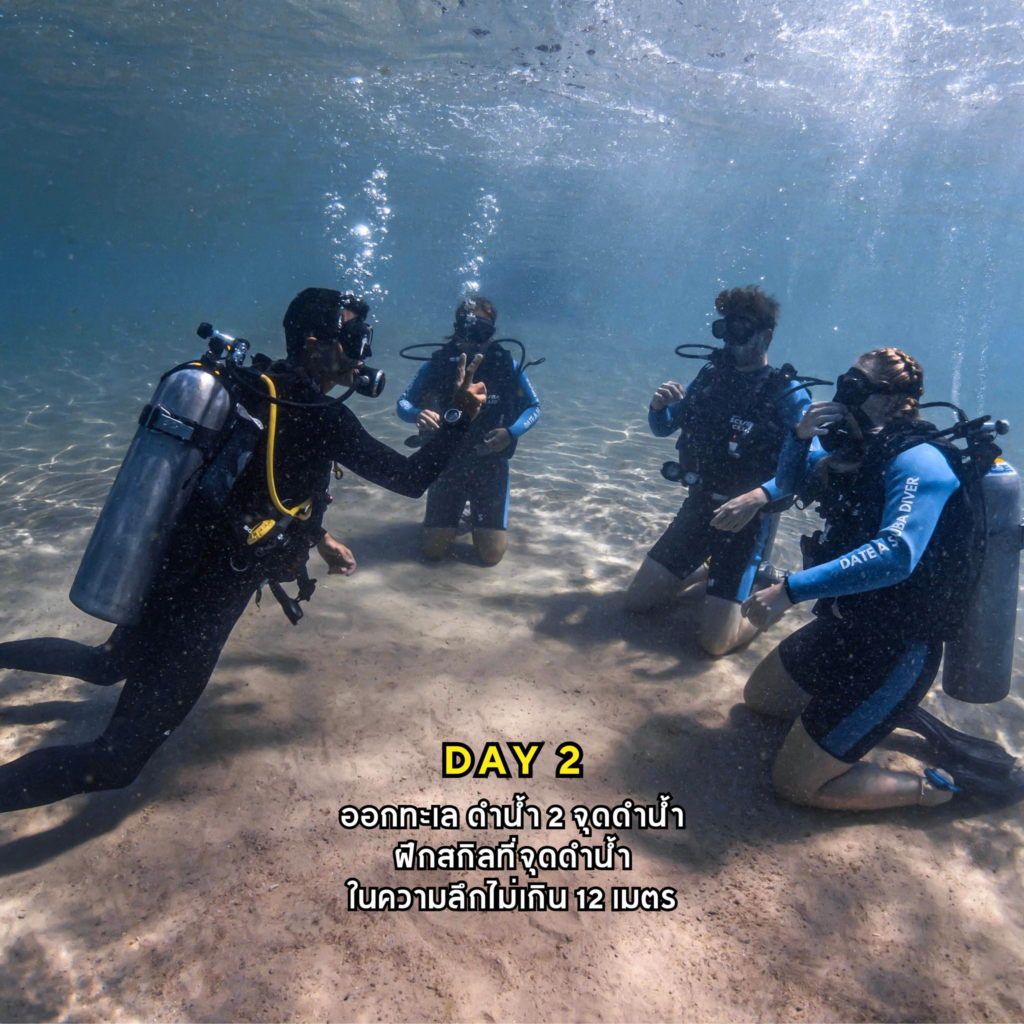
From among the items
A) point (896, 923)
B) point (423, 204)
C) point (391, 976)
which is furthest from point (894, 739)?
point (423, 204)

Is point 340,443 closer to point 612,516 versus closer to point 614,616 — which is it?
point 614,616

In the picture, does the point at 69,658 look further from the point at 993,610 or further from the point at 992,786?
the point at 992,786

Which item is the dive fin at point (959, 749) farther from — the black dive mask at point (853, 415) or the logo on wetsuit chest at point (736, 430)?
the logo on wetsuit chest at point (736, 430)

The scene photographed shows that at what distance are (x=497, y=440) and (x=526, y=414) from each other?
0.56m

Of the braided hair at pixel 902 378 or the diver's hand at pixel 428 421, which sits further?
the diver's hand at pixel 428 421

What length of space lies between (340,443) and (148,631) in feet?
4.45

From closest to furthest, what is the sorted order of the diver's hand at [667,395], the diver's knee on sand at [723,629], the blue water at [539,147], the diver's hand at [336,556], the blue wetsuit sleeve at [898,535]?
1. the blue wetsuit sleeve at [898,535]
2. the diver's hand at [336,556]
3. the diver's knee on sand at [723,629]
4. the diver's hand at [667,395]
5. the blue water at [539,147]

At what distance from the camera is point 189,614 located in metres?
2.99

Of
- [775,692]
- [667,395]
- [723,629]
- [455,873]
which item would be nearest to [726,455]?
[667,395]

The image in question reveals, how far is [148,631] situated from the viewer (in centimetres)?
301

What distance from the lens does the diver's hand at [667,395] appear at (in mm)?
5336

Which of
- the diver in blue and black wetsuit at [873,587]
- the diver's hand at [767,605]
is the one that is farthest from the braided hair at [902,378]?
the diver's hand at [767,605]

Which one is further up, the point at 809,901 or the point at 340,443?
the point at 340,443

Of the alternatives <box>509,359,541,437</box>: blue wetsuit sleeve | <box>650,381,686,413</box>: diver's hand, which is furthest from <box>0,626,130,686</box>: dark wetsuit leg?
<box>650,381,686,413</box>: diver's hand
